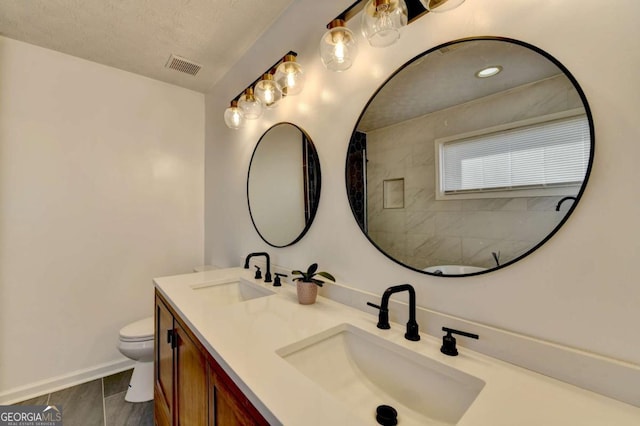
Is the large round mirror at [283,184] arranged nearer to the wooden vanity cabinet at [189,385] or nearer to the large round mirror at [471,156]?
the large round mirror at [471,156]

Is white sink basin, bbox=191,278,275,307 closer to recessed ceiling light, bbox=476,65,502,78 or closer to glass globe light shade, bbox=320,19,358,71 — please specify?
glass globe light shade, bbox=320,19,358,71

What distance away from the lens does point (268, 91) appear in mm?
1452

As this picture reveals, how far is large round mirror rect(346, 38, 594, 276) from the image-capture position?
0.67m

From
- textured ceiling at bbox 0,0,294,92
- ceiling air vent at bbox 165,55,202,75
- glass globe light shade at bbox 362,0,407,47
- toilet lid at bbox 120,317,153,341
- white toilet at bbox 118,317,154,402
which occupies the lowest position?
white toilet at bbox 118,317,154,402

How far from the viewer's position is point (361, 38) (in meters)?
1.14

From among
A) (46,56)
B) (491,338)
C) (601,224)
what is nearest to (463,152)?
(601,224)

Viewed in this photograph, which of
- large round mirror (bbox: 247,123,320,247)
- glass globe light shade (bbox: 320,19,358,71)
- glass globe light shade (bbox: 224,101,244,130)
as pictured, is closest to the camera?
glass globe light shade (bbox: 320,19,358,71)

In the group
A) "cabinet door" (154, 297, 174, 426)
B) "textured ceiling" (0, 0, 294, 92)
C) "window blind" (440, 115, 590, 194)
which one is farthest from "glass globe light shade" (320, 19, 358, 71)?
"cabinet door" (154, 297, 174, 426)

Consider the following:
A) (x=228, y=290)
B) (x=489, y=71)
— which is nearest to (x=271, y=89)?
(x=489, y=71)

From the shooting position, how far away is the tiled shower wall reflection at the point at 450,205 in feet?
2.29

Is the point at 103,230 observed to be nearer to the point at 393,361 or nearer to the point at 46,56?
the point at 46,56

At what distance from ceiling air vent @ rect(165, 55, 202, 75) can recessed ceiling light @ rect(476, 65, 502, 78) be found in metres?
2.14

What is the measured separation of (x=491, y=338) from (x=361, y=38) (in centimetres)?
119

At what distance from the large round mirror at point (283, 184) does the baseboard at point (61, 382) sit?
1704 mm
